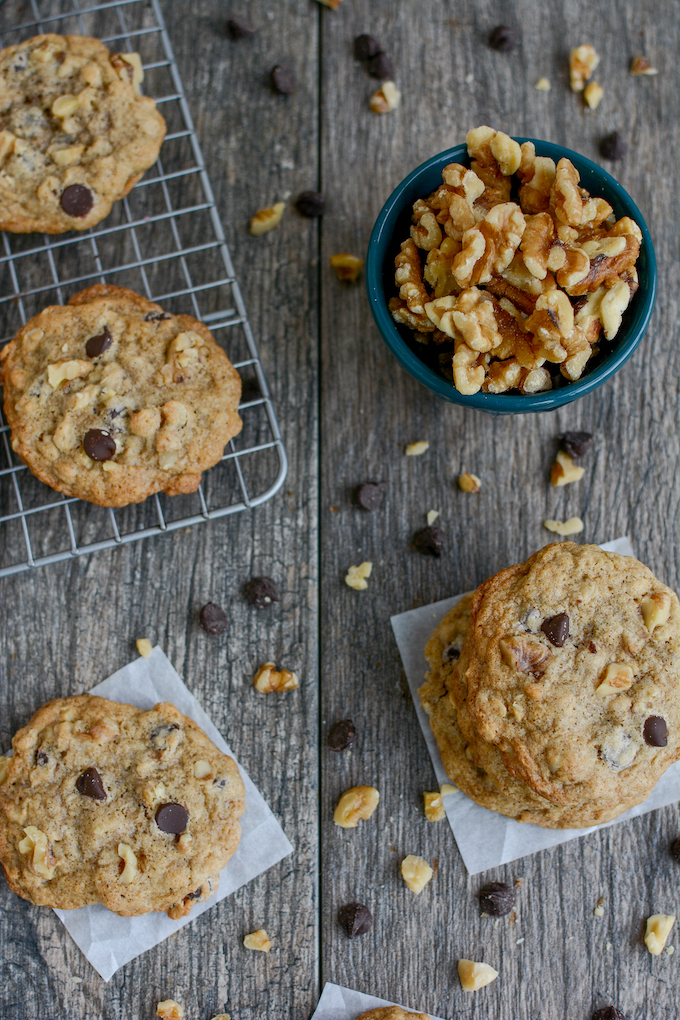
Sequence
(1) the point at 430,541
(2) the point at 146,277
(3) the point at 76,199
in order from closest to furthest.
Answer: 1. (3) the point at 76,199
2. (1) the point at 430,541
3. (2) the point at 146,277

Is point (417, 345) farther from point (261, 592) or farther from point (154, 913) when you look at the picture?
point (154, 913)

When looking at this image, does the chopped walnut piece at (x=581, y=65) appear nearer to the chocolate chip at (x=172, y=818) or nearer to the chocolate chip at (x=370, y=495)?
the chocolate chip at (x=370, y=495)

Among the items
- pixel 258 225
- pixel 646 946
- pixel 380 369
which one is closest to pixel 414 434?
pixel 380 369

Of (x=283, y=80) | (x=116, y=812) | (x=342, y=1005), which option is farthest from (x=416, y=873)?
(x=283, y=80)

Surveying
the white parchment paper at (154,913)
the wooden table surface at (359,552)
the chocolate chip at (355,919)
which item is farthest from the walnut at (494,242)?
the chocolate chip at (355,919)

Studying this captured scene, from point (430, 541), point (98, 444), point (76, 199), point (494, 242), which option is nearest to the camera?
point (494, 242)

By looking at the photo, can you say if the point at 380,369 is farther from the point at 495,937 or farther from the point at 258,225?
the point at 495,937
